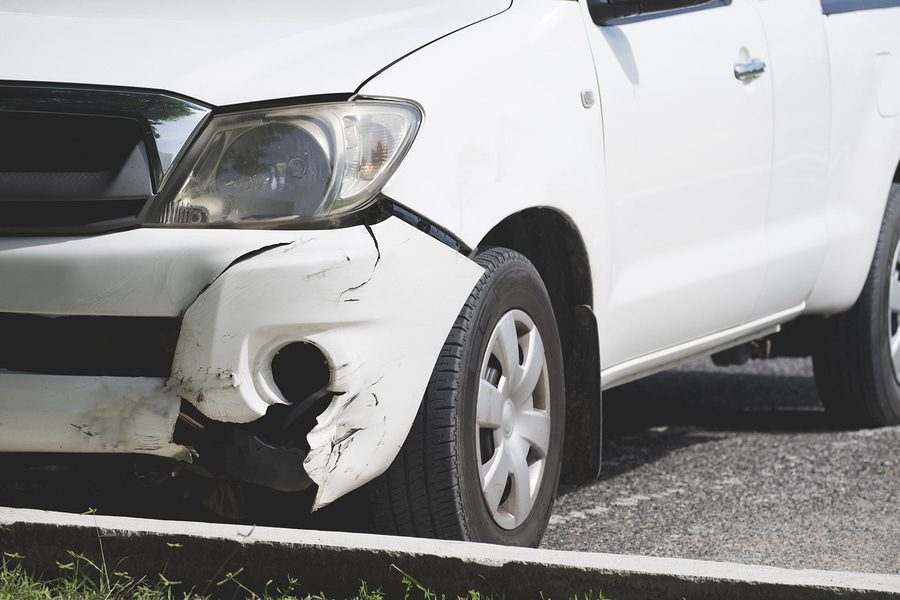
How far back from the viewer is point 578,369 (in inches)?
147

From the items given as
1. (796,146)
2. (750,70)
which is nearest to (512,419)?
(750,70)

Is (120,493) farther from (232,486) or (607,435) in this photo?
(607,435)

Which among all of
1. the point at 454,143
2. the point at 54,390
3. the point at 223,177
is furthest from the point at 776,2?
the point at 54,390

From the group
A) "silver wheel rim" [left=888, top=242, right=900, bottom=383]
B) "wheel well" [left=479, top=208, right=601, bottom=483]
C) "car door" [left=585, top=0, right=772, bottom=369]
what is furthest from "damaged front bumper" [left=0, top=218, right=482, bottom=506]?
"silver wheel rim" [left=888, top=242, right=900, bottom=383]

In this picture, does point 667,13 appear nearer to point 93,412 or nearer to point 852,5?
point 852,5

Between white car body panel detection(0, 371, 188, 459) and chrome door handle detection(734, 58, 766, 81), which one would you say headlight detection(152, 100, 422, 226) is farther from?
chrome door handle detection(734, 58, 766, 81)

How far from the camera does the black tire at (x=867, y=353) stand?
5.18 m

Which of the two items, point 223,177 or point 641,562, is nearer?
point 641,562

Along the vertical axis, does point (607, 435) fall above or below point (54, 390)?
below

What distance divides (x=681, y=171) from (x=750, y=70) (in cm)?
47

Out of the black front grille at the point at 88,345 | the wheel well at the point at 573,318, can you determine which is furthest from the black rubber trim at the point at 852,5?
the black front grille at the point at 88,345

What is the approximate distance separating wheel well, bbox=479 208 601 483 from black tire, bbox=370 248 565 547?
0.34m

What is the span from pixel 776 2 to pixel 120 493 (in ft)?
7.98

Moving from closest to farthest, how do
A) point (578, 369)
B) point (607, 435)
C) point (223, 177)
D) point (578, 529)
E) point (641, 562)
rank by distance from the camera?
point (641, 562)
point (223, 177)
point (578, 369)
point (578, 529)
point (607, 435)
